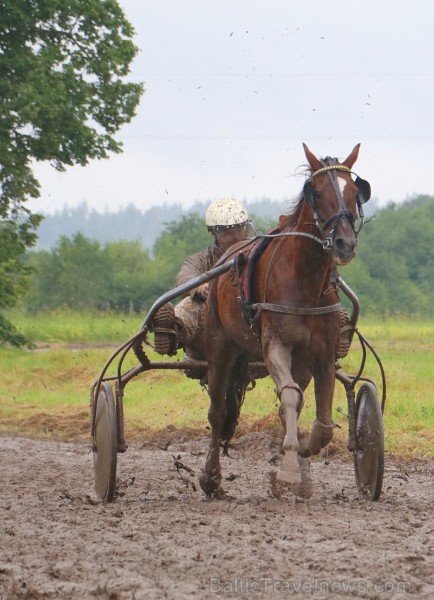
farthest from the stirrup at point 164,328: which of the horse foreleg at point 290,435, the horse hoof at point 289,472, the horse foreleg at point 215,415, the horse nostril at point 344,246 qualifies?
the horse nostril at point 344,246

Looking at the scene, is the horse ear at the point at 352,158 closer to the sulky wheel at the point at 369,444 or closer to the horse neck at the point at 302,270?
the horse neck at the point at 302,270

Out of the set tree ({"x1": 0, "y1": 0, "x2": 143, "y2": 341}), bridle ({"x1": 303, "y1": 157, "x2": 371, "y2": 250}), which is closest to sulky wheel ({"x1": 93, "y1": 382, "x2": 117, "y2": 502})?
bridle ({"x1": 303, "y1": 157, "x2": 371, "y2": 250})

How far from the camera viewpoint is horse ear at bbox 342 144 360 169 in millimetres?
7130

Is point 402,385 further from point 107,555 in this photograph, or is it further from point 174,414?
point 107,555

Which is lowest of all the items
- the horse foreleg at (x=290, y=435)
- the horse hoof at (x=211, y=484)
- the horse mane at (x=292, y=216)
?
the horse hoof at (x=211, y=484)

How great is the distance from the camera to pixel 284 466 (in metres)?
6.70

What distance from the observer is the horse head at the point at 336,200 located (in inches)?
262

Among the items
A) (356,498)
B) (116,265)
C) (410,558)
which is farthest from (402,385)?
(116,265)

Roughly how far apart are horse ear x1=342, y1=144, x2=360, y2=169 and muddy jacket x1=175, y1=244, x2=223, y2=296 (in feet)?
6.61

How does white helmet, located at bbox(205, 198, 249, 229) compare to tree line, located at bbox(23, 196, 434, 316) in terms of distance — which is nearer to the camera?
white helmet, located at bbox(205, 198, 249, 229)

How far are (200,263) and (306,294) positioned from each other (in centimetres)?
204

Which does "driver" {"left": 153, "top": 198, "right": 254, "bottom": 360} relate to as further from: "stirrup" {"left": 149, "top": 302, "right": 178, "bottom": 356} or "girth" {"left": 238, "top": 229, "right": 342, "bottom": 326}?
"girth" {"left": 238, "top": 229, "right": 342, "bottom": 326}

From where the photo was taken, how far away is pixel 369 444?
770 cm

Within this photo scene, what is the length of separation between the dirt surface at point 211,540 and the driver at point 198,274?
995mm
